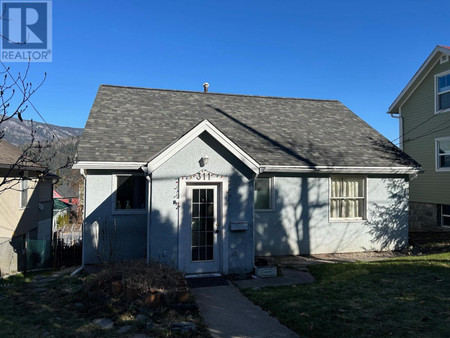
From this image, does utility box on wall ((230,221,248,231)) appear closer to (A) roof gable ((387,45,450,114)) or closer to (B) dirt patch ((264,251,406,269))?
(B) dirt patch ((264,251,406,269))

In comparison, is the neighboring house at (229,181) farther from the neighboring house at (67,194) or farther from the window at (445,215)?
the neighboring house at (67,194)

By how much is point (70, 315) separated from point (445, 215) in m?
17.8

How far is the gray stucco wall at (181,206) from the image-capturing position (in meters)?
8.53

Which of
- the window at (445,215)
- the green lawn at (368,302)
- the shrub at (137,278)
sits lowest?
the green lawn at (368,302)

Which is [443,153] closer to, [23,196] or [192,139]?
[192,139]

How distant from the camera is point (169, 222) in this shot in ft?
28.2

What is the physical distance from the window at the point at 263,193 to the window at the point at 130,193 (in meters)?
3.79

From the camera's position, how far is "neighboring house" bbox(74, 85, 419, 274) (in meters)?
8.79

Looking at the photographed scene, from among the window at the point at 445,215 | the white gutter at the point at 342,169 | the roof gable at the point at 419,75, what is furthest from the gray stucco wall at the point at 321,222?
the roof gable at the point at 419,75

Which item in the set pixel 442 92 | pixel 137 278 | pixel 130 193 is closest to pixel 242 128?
pixel 130 193

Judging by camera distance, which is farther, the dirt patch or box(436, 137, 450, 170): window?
box(436, 137, 450, 170): window

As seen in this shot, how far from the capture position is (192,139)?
345 inches

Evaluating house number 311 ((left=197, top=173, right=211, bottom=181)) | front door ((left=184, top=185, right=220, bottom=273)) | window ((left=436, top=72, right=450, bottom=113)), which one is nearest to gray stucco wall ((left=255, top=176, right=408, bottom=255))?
front door ((left=184, top=185, right=220, bottom=273))

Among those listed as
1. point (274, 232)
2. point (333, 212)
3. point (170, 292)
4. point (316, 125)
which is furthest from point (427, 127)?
point (170, 292)
